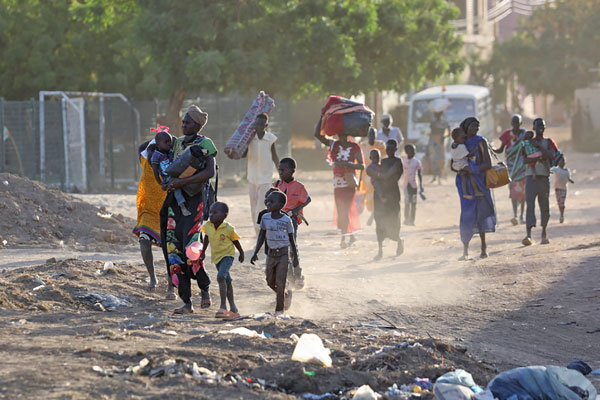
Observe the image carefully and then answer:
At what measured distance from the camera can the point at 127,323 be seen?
709 cm

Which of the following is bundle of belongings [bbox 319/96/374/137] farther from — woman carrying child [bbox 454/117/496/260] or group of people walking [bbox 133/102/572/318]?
→ woman carrying child [bbox 454/117/496/260]

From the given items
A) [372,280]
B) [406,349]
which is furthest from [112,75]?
[406,349]

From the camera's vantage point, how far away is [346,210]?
12.6 metres

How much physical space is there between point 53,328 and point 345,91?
19475mm

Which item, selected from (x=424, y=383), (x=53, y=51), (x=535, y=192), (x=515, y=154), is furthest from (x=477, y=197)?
(x=53, y=51)

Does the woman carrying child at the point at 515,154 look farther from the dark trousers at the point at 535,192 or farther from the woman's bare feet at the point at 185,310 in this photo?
the woman's bare feet at the point at 185,310

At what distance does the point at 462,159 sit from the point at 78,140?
40.0ft

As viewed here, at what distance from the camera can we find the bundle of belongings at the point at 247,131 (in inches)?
437

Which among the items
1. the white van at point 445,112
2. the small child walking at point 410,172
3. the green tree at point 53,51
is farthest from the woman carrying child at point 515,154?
the green tree at point 53,51

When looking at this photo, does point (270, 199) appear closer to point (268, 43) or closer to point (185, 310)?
point (185, 310)

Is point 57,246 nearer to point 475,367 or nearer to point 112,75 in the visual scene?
point 475,367

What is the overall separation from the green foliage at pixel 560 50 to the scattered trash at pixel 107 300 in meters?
36.5

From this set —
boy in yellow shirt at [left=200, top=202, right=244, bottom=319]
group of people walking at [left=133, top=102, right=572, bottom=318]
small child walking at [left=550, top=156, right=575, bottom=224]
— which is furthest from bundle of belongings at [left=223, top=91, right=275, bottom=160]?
small child walking at [left=550, top=156, right=575, bottom=224]

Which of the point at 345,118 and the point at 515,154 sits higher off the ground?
the point at 345,118
